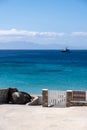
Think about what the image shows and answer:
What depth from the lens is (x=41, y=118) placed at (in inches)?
513

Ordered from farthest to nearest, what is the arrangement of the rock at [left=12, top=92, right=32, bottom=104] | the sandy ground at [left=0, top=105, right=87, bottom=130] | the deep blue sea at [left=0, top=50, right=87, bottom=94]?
the deep blue sea at [left=0, top=50, right=87, bottom=94], the rock at [left=12, top=92, right=32, bottom=104], the sandy ground at [left=0, top=105, right=87, bottom=130]

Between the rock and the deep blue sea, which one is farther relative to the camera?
the deep blue sea

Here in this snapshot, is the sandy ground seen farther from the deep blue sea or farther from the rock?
the deep blue sea

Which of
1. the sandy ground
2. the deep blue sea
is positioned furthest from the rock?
the deep blue sea

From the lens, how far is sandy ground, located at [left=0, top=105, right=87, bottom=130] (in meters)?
11.9

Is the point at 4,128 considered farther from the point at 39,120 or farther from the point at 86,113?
the point at 86,113

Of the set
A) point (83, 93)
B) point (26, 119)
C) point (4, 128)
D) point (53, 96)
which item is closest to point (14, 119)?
point (26, 119)

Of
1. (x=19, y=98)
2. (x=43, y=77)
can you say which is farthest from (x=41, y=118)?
(x=43, y=77)

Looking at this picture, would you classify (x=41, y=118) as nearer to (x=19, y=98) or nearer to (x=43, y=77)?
(x=19, y=98)

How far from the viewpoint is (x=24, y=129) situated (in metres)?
11.5

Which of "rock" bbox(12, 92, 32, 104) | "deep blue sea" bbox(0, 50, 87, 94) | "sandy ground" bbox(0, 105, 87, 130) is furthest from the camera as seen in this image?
"deep blue sea" bbox(0, 50, 87, 94)

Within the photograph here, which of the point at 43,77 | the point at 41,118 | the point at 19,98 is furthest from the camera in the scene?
the point at 43,77

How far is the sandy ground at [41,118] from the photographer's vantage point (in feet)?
38.9

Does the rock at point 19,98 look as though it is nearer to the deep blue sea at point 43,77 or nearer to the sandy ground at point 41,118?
the sandy ground at point 41,118
